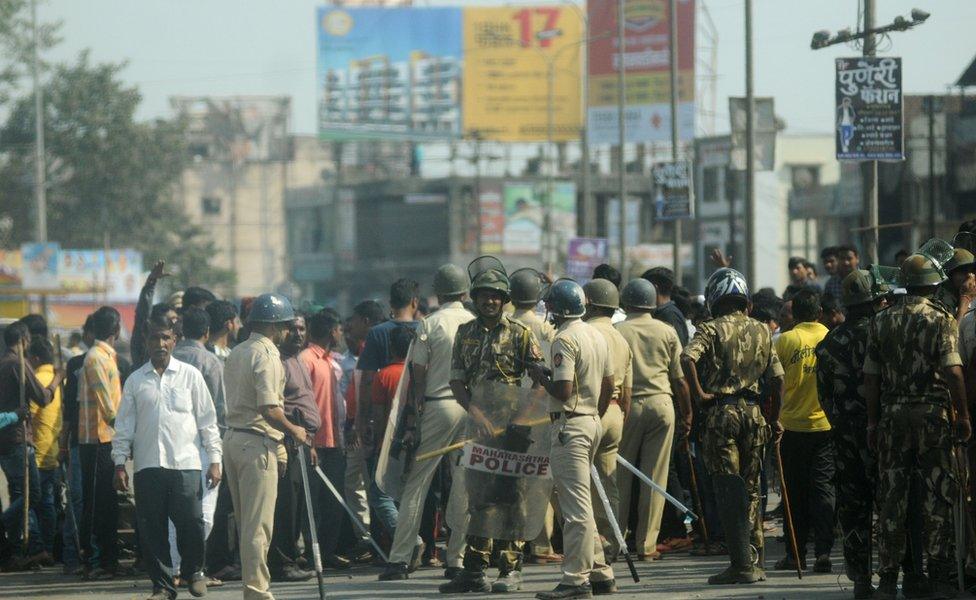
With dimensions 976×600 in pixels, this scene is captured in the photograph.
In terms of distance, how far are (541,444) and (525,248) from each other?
55.0 m

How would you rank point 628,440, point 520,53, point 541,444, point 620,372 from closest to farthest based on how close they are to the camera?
point 541,444 < point 620,372 < point 628,440 < point 520,53

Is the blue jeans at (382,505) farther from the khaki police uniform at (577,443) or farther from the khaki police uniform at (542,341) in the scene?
the khaki police uniform at (577,443)

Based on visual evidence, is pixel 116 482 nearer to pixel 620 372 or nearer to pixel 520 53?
pixel 620 372

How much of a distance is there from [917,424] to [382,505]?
14.5ft

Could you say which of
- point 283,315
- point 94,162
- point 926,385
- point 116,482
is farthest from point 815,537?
point 94,162

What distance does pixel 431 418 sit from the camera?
34.2 feet

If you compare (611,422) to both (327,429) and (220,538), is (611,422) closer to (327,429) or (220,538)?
(327,429)

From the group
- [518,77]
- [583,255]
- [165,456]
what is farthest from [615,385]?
[518,77]

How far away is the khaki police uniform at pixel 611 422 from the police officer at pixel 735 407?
2.62ft

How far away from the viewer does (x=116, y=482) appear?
384 inches

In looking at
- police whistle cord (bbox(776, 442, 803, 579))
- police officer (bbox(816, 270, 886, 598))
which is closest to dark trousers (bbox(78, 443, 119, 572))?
police whistle cord (bbox(776, 442, 803, 579))

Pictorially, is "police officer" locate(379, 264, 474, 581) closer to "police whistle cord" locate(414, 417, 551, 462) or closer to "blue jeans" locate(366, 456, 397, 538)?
"police whistle cord" locate(414, 417, 551, 462)

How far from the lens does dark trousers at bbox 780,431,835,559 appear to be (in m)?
10.3

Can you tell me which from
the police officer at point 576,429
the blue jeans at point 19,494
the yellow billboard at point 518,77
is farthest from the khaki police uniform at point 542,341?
the yellow billboard at point 518,77
